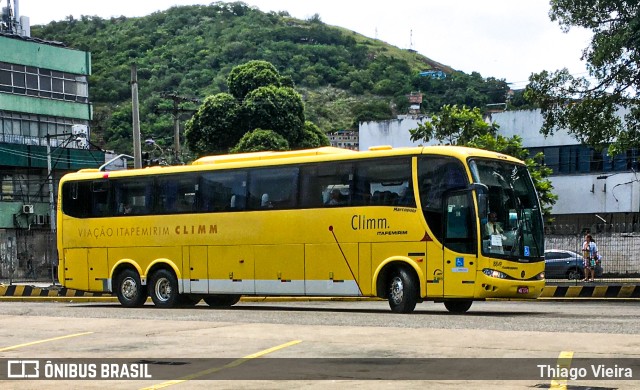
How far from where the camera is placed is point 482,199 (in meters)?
21.2

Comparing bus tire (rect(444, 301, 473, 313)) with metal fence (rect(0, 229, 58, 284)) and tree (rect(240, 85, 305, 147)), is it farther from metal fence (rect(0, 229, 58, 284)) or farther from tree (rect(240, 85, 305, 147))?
tree (rect(240, 85, 305, 147))

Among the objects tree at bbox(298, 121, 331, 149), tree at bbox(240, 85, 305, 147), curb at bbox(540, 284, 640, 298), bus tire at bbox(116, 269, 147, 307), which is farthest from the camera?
tree at bbox(298, 121, 331, 149)

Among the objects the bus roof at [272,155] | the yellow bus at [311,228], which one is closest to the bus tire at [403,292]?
the yellow bus at [311,228]

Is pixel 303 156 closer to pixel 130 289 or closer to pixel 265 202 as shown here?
pixel 265 202

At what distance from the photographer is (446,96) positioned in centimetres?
11419

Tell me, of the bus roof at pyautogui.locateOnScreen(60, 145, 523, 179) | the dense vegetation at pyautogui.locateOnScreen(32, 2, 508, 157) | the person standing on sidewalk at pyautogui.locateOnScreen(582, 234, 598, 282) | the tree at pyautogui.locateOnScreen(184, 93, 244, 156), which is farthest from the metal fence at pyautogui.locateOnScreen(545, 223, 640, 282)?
the dense vegetation at pyautogui.locateOnScreen(32, 2, 508, 157)

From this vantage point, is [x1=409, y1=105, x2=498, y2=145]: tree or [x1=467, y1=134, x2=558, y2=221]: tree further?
[x1=409, y1=105, x2=498, y2=145]: tree

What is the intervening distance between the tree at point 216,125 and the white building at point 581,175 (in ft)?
62.6

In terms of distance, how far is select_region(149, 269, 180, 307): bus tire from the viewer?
2616cm

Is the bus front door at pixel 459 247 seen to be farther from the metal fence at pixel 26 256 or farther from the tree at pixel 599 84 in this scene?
the metal fence at pixel 26 256

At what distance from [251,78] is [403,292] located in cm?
5574

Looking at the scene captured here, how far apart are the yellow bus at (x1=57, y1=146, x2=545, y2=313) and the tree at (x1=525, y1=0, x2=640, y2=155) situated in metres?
6.58

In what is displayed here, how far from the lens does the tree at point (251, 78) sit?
7619 centimetres

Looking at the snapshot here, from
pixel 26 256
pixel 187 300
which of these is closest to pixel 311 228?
pixel 187 300
